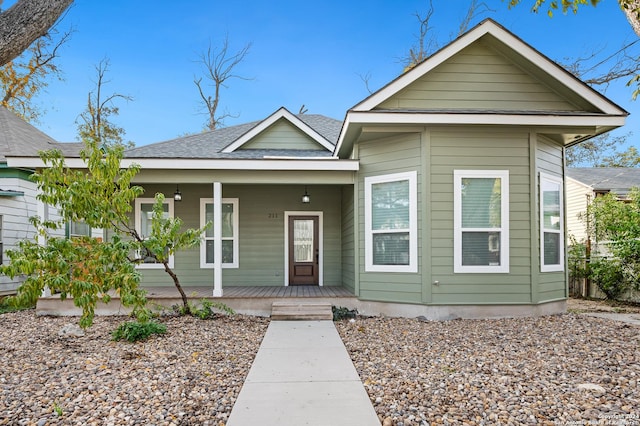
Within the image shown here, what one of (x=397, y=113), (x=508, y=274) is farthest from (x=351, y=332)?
(x=397, y=113)

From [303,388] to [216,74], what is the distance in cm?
1871

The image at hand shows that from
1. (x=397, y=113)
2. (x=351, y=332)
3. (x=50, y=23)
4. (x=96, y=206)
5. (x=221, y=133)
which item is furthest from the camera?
(x=221, y=133)

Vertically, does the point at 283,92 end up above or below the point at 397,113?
above

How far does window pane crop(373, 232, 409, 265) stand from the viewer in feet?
20.5

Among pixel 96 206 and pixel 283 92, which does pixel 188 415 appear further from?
pixel 283 92

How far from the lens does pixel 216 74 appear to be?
1889cm

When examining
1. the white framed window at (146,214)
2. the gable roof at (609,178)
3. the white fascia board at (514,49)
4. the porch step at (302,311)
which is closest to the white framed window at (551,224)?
the white fascia board at (514,49)

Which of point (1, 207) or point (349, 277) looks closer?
point (349, 277)

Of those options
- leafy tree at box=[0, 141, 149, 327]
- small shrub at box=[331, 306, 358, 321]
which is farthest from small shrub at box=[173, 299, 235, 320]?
small shrub at box=[331, 306, 358, 321]

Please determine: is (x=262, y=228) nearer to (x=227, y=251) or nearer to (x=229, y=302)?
(x=227, y=251)

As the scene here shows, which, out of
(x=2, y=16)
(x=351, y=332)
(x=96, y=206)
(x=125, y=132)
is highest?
(x=125, y=132)

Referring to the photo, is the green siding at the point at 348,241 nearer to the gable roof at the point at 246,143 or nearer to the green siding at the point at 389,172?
the green siding at the point at 389,172

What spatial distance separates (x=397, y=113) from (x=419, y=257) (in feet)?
7.98

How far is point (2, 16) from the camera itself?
305 centimetres
